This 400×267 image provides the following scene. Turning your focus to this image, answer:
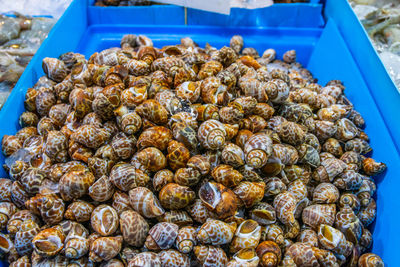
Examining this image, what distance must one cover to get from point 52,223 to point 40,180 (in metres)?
0.24

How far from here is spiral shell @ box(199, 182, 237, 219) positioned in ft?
4.21

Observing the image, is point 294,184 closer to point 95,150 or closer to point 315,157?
point 315,157

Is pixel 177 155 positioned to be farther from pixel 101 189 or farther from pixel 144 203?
pixel 101 189

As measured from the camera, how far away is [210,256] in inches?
48.8

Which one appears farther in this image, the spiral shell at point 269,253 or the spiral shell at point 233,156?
the spiral shell at point 233,156

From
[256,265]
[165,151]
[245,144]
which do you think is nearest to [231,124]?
[245,144]

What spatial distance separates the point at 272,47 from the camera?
275 centimetres

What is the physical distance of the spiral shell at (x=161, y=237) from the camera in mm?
1263

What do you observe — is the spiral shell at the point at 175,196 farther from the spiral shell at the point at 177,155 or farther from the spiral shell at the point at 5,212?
the spiral shell at the point at 5,212

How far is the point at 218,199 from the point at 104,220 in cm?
51

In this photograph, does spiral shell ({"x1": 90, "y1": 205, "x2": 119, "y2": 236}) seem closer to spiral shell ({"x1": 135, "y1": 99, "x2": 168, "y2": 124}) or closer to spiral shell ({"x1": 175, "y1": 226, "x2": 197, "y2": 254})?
spiral shell ({"x1": 175, "y1": 226, "x2": 197, "y2": 254})

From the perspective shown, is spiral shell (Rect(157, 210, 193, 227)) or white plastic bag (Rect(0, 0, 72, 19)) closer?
spiral shell (Rect(157, 210, 193, 227))

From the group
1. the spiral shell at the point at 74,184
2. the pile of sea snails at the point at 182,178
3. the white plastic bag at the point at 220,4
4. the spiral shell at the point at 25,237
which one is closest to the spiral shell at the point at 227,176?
the pile of sea snails at the point at 182,178

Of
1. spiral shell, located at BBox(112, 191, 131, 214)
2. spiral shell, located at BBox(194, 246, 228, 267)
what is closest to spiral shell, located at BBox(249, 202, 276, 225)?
spiral shell, located at BBox(194, 246, 228, 267)
